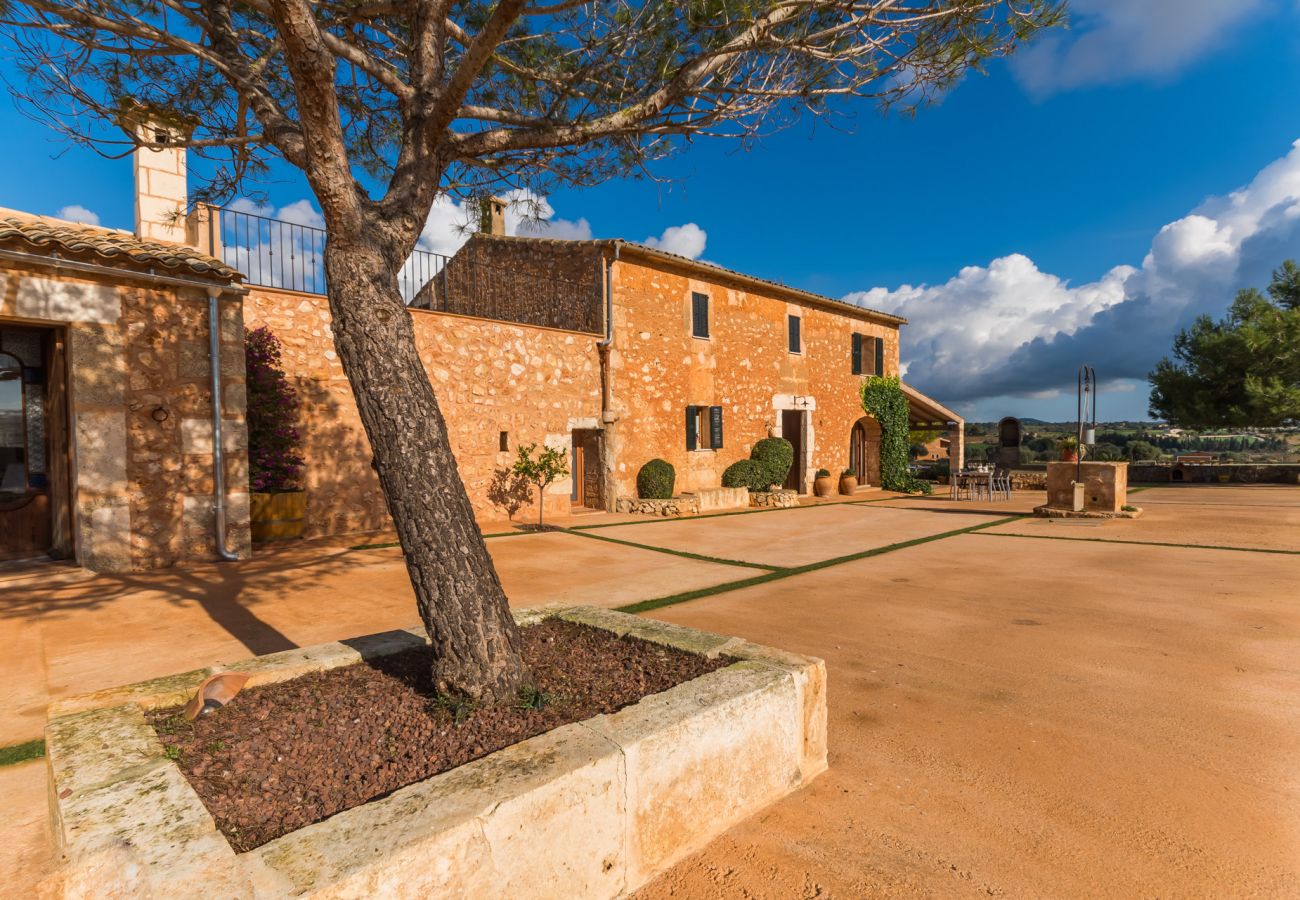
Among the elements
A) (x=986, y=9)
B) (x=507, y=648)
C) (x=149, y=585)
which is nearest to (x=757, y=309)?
(x=986, y=9)

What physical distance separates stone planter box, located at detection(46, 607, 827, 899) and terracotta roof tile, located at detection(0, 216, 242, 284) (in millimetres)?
5901

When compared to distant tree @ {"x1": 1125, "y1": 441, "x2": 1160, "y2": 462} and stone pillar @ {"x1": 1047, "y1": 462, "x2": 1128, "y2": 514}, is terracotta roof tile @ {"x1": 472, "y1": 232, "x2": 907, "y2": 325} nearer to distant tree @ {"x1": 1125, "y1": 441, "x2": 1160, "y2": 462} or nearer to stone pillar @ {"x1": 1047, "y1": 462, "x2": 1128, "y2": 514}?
stone pillar @ {"x1": 1047, "y1": 462, "x2": 1128, "y2": 514}

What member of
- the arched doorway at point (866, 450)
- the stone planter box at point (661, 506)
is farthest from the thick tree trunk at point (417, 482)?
the arched doorway at point (866, 450)

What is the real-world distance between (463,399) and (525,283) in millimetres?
4421

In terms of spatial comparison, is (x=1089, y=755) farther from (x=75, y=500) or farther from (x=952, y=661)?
(x=75, y=500)

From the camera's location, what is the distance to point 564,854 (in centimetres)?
176

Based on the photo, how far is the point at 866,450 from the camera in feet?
68.5

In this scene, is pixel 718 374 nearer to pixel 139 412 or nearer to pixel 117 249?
pixel 139 412

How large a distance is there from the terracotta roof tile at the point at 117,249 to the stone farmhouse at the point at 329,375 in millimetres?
22

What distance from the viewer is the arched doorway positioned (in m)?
20.5

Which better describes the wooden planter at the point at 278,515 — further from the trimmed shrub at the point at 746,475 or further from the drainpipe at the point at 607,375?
the trimmed shrub at the point at 746,475

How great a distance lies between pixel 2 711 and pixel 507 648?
2844mm

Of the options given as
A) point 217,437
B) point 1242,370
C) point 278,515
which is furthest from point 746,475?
point 1242,370

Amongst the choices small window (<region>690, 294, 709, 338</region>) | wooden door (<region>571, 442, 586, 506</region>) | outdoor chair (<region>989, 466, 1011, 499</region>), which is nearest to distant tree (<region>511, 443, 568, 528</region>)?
wooden door (<region>571, 442, 586, 506</region>)
